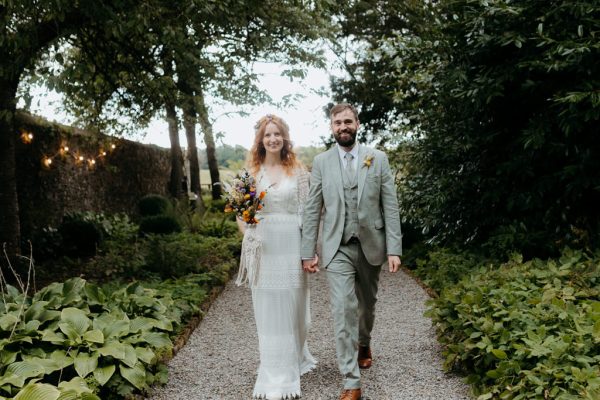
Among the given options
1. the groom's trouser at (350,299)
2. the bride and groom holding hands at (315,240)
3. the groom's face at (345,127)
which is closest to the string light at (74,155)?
the bride and groom holding hands at (315,240)

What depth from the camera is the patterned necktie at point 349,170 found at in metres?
→ 4.30

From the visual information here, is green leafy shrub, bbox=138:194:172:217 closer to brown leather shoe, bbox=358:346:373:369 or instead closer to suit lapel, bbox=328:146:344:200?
brown leather shoe, bbox=358:346:373:369

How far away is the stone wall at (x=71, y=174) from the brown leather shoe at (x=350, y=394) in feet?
27.6

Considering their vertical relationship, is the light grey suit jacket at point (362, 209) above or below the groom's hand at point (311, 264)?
above

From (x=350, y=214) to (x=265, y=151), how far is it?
894 mm

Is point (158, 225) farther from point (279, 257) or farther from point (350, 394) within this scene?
point (350, 394)

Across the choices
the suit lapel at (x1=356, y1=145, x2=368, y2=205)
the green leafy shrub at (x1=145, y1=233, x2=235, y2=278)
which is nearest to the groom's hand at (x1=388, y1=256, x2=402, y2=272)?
the suit lapel at (x1=356, y1=145, x2=368, y2=205)

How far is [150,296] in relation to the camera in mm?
5473

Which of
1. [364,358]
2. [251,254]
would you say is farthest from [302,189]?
[364,358]

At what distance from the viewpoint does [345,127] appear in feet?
14.0

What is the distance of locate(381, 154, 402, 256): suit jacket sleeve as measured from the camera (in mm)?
4230

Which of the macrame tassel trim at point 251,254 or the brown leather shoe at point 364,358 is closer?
the macrame tassel trim at point 251,254

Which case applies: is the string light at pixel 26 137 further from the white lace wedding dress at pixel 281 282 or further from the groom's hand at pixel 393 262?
the groom's hand at pixel 393 262

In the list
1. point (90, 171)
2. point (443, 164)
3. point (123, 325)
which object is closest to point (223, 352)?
point (123, 325)
